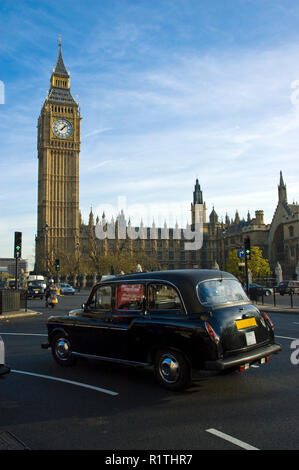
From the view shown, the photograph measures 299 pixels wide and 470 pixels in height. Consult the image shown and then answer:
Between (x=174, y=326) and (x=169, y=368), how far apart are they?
631 mm

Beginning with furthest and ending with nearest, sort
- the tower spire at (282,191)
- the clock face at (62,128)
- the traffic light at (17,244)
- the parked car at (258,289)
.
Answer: the clock face at (62,128) < the tower spire at (282,191) < the parked car at (258,289) < the traffic light at (17,244)

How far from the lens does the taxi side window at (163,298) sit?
6.17 meters

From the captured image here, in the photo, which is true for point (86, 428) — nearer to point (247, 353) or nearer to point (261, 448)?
point (261, 448)

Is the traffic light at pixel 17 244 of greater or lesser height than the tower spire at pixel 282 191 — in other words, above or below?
below

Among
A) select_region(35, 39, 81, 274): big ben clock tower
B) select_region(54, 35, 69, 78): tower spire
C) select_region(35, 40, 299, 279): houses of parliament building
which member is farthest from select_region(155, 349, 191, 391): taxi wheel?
select_region(54, 35, 69, 78): tower spire

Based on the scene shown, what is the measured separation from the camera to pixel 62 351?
762cm

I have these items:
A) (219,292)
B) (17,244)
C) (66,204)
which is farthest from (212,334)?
(66,204)

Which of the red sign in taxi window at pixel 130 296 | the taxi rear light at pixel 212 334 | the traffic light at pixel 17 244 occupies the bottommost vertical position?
the taxi rear light at pixel 212 334

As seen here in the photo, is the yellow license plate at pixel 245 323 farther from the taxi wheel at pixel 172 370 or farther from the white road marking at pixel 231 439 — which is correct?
the white road marking at pixel 231 439

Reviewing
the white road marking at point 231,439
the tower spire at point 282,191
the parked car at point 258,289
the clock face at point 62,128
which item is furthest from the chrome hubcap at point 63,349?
the clock face at point 62,128

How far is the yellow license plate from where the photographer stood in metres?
6.00

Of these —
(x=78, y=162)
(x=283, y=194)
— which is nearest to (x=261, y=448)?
(x=283, y=194)

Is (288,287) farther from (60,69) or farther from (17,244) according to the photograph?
(60,69)

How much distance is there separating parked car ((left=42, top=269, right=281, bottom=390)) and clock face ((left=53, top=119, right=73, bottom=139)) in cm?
9477
